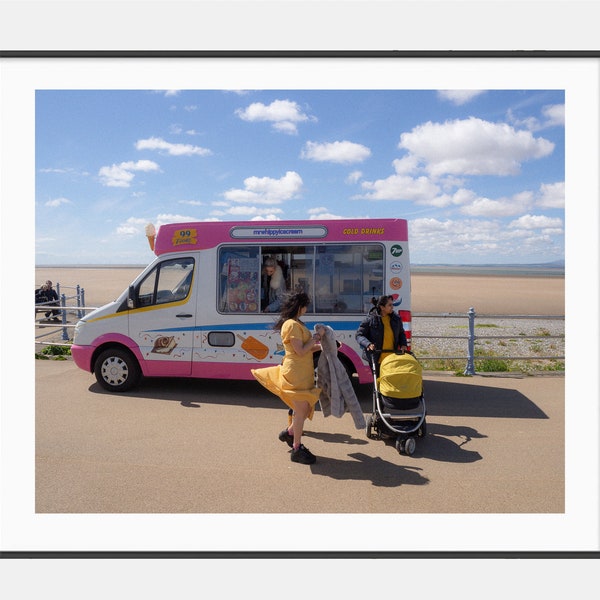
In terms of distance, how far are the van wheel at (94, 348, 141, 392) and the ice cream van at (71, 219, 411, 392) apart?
0.05 ft

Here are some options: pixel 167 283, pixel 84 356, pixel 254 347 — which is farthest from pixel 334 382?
pixel 84 356

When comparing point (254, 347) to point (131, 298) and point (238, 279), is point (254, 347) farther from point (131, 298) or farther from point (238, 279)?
point (131, 298)

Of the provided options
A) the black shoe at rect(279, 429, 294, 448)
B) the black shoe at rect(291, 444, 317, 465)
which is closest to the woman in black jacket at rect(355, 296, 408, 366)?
the black shoe at rect(279, 429, 294, 448)

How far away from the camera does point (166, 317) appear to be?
792 cm

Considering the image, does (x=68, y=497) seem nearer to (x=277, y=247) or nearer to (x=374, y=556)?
(x=374, y=556)

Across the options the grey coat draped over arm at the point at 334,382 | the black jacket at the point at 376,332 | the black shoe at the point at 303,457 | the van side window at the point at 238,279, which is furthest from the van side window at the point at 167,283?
the black shoe at the point at 303,457

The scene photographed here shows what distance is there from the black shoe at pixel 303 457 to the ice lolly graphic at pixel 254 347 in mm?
2572

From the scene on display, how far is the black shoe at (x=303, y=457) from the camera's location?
5180 millimetres

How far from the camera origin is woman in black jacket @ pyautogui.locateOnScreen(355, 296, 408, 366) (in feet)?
21.2

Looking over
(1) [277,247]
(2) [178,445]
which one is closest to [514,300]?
(1) [277,247]

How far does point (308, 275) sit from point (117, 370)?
347cm

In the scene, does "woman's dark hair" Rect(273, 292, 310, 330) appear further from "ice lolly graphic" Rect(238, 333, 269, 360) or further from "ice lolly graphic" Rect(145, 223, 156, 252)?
"ice lolly graphic" Rect(145, 223, 156, 252)

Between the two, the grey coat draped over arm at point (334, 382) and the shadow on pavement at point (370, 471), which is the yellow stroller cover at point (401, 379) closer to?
the grey coat draped over arm at point (334, 382)

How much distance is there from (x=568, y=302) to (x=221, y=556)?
10.6ft
